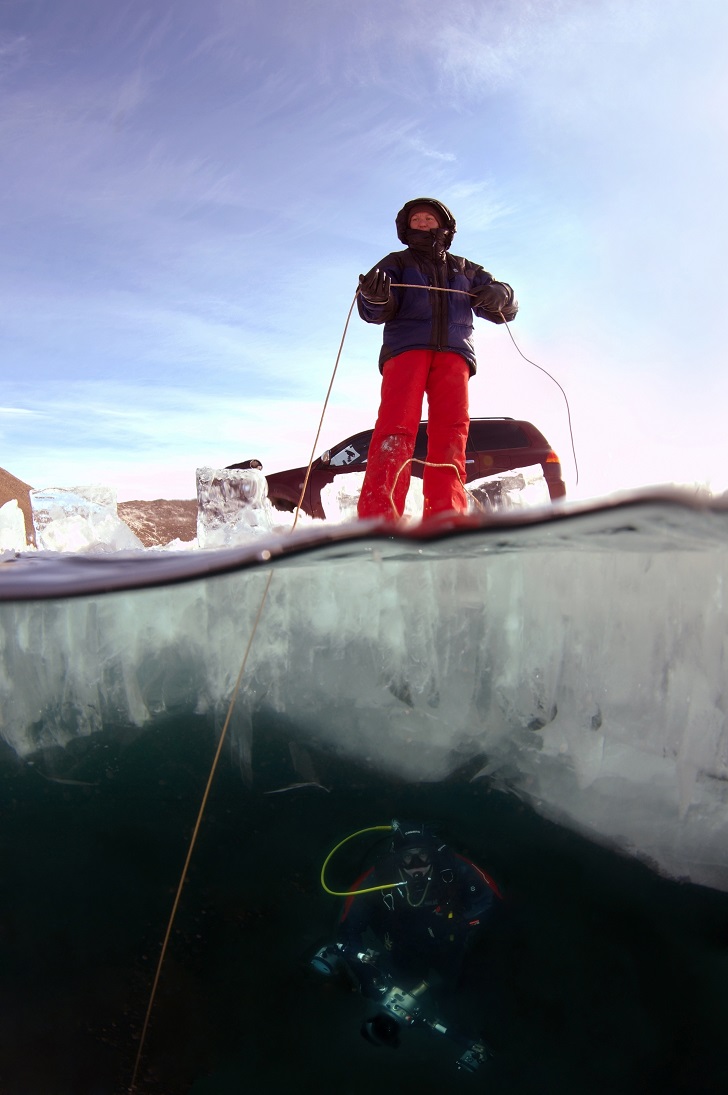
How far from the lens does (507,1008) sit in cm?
325

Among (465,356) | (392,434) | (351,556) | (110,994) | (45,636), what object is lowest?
(110,994)

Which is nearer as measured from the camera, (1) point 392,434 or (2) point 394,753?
(2) point 394,753

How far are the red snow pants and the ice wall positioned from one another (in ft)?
2.49

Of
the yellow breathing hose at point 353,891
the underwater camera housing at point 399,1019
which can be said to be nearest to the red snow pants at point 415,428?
the yellow breathing hose at point 353,891

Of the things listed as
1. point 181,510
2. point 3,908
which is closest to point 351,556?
point 3,908

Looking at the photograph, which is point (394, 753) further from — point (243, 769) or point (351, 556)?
point (351, 556)

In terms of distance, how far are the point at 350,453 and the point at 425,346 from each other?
356cm

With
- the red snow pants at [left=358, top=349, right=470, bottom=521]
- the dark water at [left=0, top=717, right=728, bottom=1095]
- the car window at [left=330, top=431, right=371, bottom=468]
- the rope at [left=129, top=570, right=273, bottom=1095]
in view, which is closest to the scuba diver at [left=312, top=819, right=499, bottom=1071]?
the dark water at [left=0, top=717, right=728, bottom=1095]

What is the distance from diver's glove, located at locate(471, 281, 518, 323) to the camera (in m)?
4.95

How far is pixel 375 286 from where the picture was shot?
467 centimetres

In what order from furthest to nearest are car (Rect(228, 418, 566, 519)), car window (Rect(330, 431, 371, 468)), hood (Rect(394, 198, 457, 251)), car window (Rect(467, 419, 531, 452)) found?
car window (Rect(330, 431, 371, 468))
car window (Rect(467, 419, 531, 452))
car (Rect(228, 418, 566, 519))
hood (Rect(394, 198, 457, 251))

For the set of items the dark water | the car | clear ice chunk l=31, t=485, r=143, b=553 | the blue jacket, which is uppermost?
the blue jacket

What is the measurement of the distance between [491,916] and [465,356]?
3794 mm

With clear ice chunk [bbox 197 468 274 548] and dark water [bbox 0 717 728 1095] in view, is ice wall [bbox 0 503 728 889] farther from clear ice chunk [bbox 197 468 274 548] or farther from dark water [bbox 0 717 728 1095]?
clear ice chunk [bbox 197 468 274 548]
